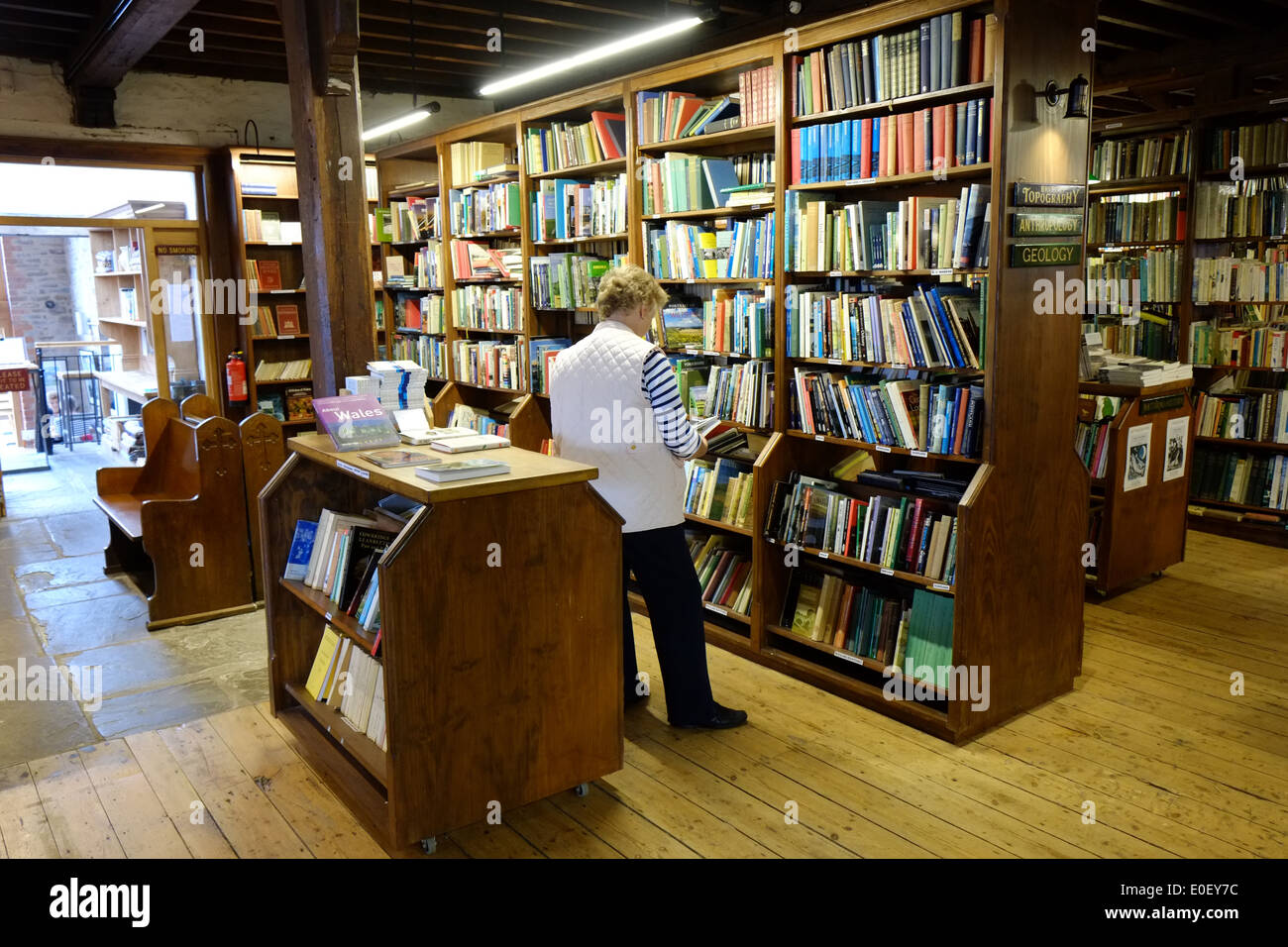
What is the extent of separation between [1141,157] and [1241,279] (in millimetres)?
1296

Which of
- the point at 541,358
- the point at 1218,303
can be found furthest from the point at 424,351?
the point at 1218,303

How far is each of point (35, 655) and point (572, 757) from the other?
3175 mm

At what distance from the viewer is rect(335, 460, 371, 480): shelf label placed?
128 inches

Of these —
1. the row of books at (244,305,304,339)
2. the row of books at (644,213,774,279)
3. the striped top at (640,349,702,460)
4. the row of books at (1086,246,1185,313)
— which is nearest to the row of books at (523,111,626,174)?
the row of books at (644,213,774,279)

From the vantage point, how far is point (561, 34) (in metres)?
8.12

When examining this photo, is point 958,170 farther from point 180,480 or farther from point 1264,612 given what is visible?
point 180,480

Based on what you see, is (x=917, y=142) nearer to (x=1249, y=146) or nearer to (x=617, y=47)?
(x=617, y=47)

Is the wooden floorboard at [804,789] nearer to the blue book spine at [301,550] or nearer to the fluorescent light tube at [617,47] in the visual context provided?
the blue book spine at [301,550]

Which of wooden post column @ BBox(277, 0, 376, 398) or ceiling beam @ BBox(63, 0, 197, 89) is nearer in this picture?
wooden post column @ BBox(277, 0, 376, 398)

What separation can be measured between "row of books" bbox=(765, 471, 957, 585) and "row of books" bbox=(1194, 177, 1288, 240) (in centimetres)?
433

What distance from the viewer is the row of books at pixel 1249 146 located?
258 inches

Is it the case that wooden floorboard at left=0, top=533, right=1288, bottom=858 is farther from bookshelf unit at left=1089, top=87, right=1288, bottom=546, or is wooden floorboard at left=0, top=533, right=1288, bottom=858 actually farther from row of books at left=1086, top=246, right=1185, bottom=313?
row of books at left=1086, top=246, right=1185, bottom=313

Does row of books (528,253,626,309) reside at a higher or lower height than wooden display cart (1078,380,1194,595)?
higher

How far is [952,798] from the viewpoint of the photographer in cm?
342
